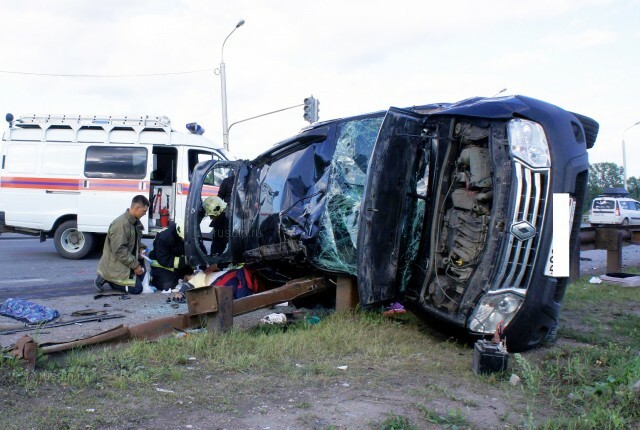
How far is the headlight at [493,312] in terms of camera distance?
4.50 metres

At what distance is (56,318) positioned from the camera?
6617 mm

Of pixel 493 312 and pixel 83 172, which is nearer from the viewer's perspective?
pixel 493 312

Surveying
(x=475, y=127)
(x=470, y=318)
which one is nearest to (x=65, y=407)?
(x=470, y=318)

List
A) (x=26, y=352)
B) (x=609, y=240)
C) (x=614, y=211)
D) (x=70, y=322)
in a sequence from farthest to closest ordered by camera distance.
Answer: (x=614, y=211), (x=609, y=240), (x=70, y=322), (x=26, y=352)

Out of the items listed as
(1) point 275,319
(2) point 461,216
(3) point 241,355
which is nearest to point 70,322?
(1) point 275,319

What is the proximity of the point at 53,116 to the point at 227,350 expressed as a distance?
10.1 m

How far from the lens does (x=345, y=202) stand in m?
5.70

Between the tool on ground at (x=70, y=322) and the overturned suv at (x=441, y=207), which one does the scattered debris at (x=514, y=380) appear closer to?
the overturned suv at (x=441, y=207)

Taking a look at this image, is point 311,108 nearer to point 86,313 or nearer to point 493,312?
point 86,313

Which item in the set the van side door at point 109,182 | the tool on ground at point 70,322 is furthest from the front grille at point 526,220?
the van side door at point 109,182

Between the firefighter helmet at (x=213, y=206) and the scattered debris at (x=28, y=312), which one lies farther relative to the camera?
the firefighter helmet at (x=213, y=206)

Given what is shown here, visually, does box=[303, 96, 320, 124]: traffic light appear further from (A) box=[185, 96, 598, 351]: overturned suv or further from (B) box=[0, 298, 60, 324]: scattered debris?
(B) box=[0, 298, 60, 324]: scattered debris

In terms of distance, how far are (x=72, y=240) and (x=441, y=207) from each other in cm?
985

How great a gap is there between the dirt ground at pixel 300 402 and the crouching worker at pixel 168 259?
4.19 m
